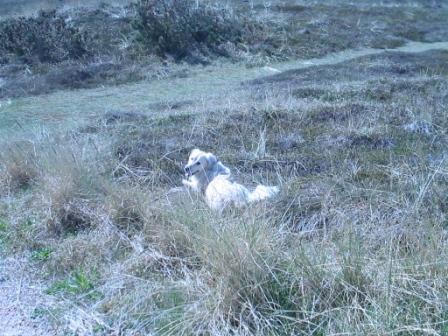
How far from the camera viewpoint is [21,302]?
429 cm

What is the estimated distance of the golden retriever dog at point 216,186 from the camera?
5.41m

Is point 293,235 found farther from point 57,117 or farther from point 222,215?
point 57,117

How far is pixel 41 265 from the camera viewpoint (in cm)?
485

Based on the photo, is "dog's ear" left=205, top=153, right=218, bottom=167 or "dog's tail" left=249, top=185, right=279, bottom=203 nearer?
"dog's tail" left=249, top=185, right=279, bottom=203

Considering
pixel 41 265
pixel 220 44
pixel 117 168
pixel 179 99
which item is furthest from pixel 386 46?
pixel 41 265

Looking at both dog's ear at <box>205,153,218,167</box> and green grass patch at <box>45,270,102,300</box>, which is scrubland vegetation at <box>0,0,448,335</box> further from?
dog's ear at <box>205,153,218,167</box>

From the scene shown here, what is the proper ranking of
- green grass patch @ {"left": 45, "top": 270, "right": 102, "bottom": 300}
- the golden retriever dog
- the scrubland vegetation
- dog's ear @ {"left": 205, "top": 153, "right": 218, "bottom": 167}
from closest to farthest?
the scrubland vegetation
green grass patch @ {"left": 45, "top": 270, "right": 102, "bottom": 300}
the golden retriever dog
dog's ear @ {"left": 205, "top": 153, "right": 218, "bottom": 167}

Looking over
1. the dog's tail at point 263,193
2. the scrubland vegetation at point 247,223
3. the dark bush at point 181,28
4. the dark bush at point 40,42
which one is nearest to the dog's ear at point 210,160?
the scrubland vegetation at point 247,223

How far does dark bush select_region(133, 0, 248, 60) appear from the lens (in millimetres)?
20500

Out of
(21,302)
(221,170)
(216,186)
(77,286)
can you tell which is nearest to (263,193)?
(216,186)

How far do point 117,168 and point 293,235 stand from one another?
8.29ft

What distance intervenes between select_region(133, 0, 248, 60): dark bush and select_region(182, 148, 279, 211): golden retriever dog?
46.1 ft

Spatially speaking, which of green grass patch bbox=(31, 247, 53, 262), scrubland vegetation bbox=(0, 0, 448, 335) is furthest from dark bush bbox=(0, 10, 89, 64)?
green grass patch bbox=(31, 247, 53, 262)

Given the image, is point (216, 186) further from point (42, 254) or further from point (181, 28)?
point (181, 28)
